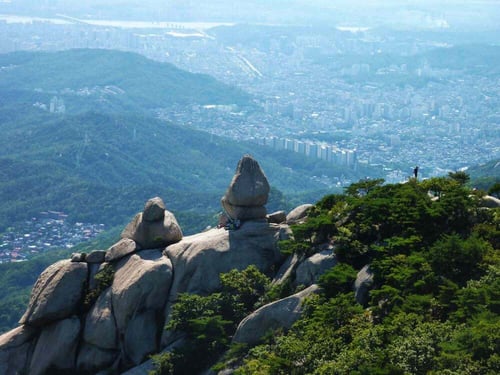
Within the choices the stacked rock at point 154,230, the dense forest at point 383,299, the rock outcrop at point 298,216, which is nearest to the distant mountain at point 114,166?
the rock outcrop at point 298,216

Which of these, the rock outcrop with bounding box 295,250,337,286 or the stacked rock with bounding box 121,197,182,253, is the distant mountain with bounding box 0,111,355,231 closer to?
the stacked rock with bounding box 121,197,182,253

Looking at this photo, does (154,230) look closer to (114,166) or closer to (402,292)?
(402,292)

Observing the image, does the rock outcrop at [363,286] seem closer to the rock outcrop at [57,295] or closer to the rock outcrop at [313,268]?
the rock outcrop at [313,268]

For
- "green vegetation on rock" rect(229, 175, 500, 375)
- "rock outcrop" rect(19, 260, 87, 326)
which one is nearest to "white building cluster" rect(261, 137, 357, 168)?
"rock outcrop" rect(19, 260, 87, 326)

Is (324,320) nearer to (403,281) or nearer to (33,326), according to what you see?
(403,281)

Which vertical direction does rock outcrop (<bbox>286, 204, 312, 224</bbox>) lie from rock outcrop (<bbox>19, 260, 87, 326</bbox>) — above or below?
above

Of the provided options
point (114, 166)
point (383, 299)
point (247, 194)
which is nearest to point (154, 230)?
point (247, 194)

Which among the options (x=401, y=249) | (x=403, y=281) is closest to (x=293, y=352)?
(x=403, y=281)
